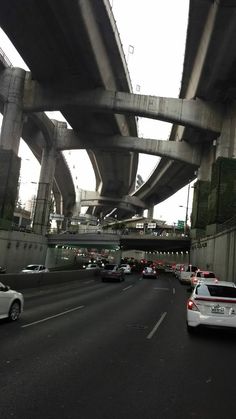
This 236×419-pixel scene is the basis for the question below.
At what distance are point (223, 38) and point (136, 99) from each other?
14.4m

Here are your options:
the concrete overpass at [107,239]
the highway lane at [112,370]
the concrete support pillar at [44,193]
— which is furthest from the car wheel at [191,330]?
the concrete overpass at [107,239]

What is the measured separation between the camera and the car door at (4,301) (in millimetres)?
12679

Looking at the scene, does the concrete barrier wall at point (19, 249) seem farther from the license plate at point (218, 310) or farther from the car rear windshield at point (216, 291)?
the license plate at point (218, 310)

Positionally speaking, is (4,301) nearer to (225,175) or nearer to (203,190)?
(225,175)

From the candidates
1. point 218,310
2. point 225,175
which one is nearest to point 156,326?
point 218,310

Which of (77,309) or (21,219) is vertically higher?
(21,219)

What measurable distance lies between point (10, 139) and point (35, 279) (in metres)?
24.6

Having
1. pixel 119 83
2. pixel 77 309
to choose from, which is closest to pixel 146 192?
pixel 119 83

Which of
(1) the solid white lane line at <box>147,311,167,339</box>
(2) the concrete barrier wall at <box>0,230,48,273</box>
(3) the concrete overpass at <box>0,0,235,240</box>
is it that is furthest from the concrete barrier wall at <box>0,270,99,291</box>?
(3) the concrete overpass at <box>0,0,235,240</box>

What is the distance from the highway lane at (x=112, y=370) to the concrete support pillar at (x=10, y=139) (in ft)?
114

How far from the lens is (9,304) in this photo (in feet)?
43.2

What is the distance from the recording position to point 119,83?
50812 millimetres

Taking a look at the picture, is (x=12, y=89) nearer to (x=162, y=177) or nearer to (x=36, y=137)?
(x=36, y=137)

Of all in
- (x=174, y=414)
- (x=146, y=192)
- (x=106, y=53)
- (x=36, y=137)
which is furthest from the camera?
(x=146, y=192)
